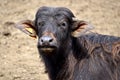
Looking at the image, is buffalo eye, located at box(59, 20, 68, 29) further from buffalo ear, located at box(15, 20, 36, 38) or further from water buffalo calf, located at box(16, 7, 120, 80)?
buffalo ear, located at box(15, 20, 36, 38)

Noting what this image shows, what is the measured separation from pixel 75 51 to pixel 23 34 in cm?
510

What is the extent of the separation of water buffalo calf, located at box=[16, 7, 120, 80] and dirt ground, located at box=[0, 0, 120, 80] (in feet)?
8.77

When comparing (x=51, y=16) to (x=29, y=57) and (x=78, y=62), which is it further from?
(x=29, y=57)

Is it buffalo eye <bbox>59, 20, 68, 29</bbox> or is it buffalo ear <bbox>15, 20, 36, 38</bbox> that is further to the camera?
buffalo ear <bbox>15, 20, 36, 38</bbox>

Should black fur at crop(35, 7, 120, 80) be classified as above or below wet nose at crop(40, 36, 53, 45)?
below

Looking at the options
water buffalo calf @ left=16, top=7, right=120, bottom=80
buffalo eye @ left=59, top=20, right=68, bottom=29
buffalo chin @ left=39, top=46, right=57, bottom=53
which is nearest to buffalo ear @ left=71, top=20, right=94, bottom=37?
water buffalo calf @ left=16, top=7, right=120, bottom=80

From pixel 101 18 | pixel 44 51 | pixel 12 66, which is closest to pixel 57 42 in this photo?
pixel 44 51

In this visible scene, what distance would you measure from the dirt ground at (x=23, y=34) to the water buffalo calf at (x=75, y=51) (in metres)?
2.67

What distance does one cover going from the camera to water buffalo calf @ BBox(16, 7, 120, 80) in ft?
30.8

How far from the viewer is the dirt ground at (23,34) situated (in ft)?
41.8

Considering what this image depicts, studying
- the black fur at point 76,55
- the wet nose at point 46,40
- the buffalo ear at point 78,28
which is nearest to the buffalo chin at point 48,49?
the wet nose at point 46,40

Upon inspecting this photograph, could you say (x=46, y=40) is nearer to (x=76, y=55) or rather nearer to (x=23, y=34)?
(x=76, y=55)

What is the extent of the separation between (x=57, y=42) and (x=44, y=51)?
0.29 meters

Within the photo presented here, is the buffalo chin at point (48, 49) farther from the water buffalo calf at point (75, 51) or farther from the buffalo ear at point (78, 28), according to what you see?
the buffalo ear at point (78, 28)
